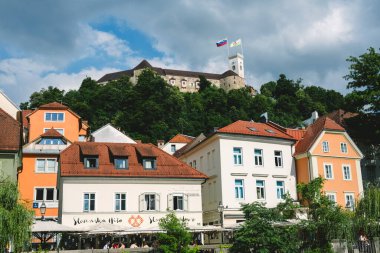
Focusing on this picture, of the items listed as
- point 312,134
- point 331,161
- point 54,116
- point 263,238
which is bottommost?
point 263,238

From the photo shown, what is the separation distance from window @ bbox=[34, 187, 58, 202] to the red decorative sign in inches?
614

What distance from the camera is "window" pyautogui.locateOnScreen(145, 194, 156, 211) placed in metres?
35.5

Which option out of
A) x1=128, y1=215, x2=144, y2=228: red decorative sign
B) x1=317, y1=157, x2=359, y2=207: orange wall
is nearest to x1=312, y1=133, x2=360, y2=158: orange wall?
x1=317, y1=157, x2=359, y2=207: orange wall

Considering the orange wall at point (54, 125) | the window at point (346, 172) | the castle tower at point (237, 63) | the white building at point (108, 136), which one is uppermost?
the castle tower at point (237, 63)

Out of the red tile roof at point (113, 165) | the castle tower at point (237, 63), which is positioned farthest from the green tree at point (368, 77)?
the castle tower at point (237, 63)

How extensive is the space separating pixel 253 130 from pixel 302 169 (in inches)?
226

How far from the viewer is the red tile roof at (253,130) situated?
42.4 m

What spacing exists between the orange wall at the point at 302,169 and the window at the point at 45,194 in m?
23.0

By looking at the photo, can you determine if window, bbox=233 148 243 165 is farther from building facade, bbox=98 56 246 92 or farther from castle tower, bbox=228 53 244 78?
castle tower, bbox=228 53 244 78

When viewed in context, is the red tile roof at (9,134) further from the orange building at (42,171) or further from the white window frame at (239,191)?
the white window frame at (239,191)

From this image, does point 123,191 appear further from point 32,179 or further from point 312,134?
point 312,134

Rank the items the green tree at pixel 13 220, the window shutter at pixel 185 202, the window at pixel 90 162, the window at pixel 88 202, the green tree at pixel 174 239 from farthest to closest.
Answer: the window shutter at pixel 185 202 → the window at pixel 90 162 → the window at pixel 88 202 → the green tree at pixel 174 239 → the green tree at pixel 13 220

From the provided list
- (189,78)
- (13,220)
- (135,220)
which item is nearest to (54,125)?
(135,220)

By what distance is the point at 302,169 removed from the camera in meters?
44.5
